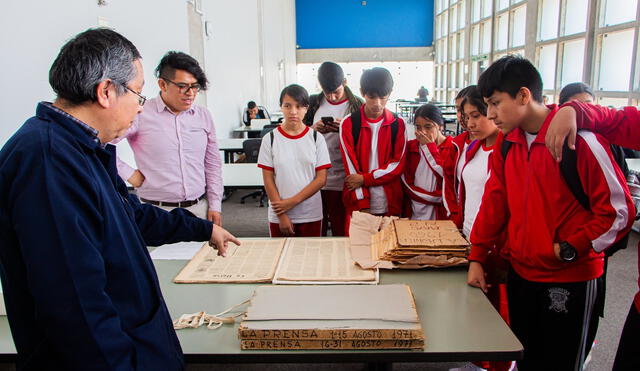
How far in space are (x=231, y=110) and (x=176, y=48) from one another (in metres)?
2.53

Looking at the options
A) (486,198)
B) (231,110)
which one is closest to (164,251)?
(486,198)

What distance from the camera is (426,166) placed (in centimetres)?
256

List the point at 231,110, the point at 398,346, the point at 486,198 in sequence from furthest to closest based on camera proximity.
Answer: the point at 231,110 < the point at 486,198 < the point at 398,346

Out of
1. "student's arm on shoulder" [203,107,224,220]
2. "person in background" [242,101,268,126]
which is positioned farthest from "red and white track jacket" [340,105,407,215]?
"person in background" [242,101,268,126]

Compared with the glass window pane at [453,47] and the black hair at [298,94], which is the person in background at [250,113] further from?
the glass window pane at [453,47]

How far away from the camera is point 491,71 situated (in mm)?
1496

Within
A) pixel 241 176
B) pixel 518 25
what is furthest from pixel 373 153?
pixel 518 25

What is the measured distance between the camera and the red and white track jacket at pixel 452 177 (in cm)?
224

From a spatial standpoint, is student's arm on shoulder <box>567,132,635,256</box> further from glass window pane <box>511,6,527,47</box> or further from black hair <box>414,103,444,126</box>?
glass window pane <box>511,6,527,47</box>

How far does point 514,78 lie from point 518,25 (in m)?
8.39

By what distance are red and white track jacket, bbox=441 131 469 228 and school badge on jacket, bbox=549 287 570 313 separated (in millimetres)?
771

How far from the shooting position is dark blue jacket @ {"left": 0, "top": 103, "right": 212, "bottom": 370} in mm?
807

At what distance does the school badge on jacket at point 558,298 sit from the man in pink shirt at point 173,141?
1635mm

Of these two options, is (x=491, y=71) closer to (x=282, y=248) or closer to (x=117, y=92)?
(x=282, y=248)
